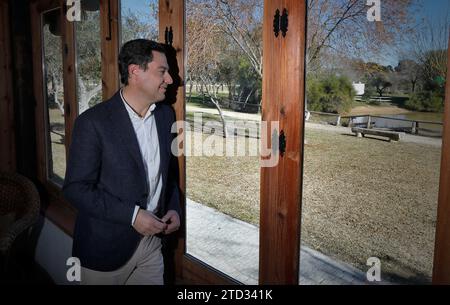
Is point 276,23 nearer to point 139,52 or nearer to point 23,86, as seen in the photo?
point 139,52

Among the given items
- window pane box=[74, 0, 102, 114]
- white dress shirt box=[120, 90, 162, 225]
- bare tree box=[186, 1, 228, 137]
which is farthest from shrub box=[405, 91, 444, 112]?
window pane box=[74, 0, 102, 114]

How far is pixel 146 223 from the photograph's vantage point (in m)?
1.40

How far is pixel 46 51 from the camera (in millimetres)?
3008

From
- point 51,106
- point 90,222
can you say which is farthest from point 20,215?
point 90,222

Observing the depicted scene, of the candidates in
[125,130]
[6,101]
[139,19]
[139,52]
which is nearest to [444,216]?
[125,130]

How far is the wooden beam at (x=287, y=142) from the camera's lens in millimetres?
1281

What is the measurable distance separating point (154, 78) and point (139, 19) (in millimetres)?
765

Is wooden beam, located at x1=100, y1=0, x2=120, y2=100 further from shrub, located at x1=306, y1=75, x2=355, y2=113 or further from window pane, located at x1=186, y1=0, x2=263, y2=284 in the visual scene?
shrub, located at x1=306, y1=75, x2=355, y2=113

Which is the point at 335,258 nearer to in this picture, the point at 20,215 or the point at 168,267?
the point at 168,267

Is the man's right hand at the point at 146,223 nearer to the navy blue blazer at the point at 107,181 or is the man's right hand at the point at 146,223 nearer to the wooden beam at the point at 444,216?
the navy blue blazer at the point at 107,181

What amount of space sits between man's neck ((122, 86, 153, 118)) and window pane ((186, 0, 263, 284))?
32 centimetres

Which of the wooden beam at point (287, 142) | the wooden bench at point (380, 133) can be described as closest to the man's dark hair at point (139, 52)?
the wooden beam at point (287, 142)

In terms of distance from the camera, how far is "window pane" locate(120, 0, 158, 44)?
6.61ft

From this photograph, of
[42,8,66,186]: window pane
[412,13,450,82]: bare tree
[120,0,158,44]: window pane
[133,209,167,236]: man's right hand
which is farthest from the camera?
[42,8,66,186]: window pane
